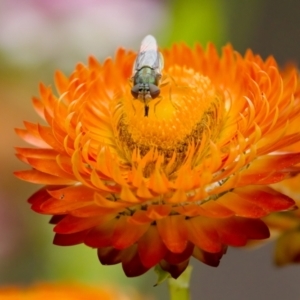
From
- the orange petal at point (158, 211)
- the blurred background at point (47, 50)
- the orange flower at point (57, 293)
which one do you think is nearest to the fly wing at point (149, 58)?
the orange petal at point (158, 211)

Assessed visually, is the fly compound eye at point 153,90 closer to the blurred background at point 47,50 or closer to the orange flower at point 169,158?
the orange flower at point 169,158

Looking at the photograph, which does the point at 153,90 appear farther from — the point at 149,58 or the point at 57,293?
the point at 57,293

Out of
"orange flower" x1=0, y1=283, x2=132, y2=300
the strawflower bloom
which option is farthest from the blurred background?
the strawflower bloom

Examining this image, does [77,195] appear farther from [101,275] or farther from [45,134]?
[101,275]

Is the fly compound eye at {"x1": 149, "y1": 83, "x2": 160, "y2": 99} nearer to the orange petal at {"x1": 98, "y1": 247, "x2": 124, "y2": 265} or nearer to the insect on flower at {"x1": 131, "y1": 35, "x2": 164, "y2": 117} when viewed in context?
the insect on flower at {"x1": 131, "y1": 35, "x2": 164, "y2": 117}

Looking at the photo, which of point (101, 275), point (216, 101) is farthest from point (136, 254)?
point (101, 275)

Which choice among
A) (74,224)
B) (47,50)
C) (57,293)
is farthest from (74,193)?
(47,50)

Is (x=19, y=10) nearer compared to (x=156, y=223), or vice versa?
(x=156, y=223)
